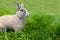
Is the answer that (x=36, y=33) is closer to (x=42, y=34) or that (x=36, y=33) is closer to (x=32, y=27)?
(x=42, y=34)

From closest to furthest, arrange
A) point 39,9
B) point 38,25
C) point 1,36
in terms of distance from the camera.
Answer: point 1,36, point 38,25, point 39,9

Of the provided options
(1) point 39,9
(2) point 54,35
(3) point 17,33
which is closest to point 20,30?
(3) point 17,33

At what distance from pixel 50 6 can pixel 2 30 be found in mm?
1602

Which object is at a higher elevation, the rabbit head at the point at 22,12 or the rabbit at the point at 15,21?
the rabbit head at the point at 22,12

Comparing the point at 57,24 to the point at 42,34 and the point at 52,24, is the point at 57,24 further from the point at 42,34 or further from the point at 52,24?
the point at 42,34

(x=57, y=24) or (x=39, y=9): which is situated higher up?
(x=39, y=9)

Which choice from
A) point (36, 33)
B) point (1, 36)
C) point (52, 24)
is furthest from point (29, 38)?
point (52, 24)

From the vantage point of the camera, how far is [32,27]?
6.93 feet

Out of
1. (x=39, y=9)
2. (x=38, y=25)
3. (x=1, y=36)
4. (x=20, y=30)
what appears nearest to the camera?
(x=1, y=36)

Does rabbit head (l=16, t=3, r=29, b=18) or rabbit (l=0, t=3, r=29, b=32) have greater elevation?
rabbit head (l=16, t=3, r=29, b=18)

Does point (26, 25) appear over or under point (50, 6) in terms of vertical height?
under

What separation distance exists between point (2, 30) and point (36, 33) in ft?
0.93

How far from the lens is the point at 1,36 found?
1865mm

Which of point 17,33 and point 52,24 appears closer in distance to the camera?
point 17,33
